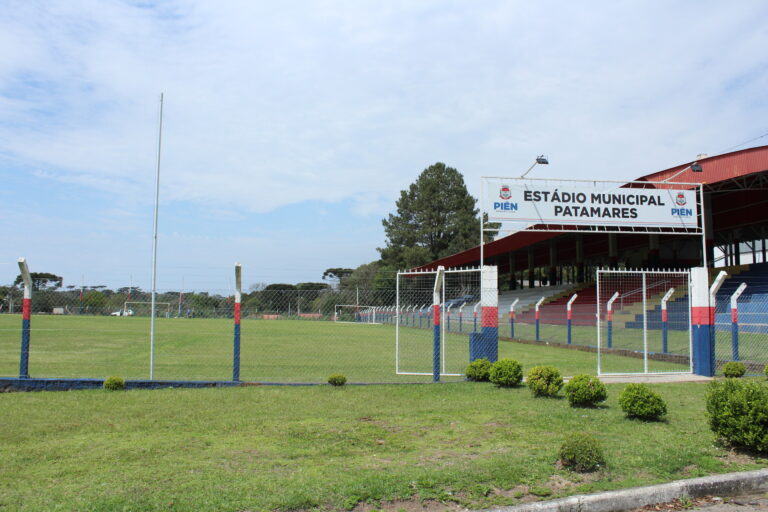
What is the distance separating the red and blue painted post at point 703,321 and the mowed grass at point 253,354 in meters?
2.32

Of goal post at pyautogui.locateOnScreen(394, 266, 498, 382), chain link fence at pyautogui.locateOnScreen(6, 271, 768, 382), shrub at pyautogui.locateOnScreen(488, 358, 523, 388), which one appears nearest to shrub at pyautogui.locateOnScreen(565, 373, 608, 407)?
shrub at pyautogui.locateOnScreen(488, 358, 523, 388)

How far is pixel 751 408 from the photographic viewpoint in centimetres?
624

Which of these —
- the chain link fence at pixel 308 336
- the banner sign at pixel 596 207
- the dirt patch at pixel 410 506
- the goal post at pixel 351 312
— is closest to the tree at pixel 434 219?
the chain link fence at pixel 308 336

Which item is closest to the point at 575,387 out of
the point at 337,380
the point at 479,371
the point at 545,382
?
the point at 545,382

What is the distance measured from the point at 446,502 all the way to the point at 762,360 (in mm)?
13388

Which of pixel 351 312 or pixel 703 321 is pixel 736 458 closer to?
pixel 703 321

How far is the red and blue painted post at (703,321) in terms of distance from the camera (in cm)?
1323

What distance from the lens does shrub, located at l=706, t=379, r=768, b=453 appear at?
245 inches

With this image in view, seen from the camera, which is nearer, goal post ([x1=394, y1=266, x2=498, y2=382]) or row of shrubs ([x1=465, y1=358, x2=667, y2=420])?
row of shrubs ([x1=465, y1=358, x2=667, y2=420])

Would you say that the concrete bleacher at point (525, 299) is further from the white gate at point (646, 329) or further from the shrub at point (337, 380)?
the shrub at point (337, 380)

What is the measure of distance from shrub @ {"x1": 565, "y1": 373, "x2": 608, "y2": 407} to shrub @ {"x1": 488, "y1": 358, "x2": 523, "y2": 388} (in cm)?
190

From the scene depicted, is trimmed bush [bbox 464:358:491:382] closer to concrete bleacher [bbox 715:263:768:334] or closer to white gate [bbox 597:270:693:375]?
white gate [bbox 597:270:693:375]

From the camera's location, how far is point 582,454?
5.69 metres

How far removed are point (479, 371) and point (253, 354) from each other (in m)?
8.89
